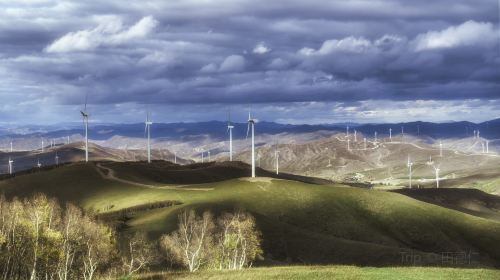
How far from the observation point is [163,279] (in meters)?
68.6

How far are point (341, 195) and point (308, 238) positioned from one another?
56529 millimetres

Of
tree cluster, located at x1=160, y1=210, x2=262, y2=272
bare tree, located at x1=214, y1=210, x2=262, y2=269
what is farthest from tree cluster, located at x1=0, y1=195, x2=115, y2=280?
bare tree, located at x1=214, y1=210, x2=262, y2=269

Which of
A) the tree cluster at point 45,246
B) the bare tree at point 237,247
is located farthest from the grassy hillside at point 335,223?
the tree cluster at point 45,246

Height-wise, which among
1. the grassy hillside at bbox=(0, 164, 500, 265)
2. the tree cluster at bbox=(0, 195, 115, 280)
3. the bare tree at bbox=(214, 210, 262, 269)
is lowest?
the grassy hillside at bbox=(0, 164, 500, 265)

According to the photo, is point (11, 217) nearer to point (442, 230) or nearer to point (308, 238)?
point (308, 238)

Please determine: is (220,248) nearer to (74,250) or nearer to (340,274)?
(74,250)

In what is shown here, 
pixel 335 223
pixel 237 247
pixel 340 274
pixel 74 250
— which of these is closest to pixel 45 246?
pixel 74 250

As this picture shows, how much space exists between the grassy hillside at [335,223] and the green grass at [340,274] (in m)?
52.5

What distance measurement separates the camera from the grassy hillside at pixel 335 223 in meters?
133

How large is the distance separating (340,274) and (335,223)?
106215 millimetres

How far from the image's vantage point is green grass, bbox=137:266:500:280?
2611 inches

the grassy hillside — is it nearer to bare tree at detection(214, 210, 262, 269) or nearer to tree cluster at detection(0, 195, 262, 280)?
bare tree at detection(214, 210, 262, 269)

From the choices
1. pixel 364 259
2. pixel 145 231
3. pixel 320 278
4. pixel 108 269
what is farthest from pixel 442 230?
pixel 320 278

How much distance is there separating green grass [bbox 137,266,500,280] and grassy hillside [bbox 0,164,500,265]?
52.5 metres
